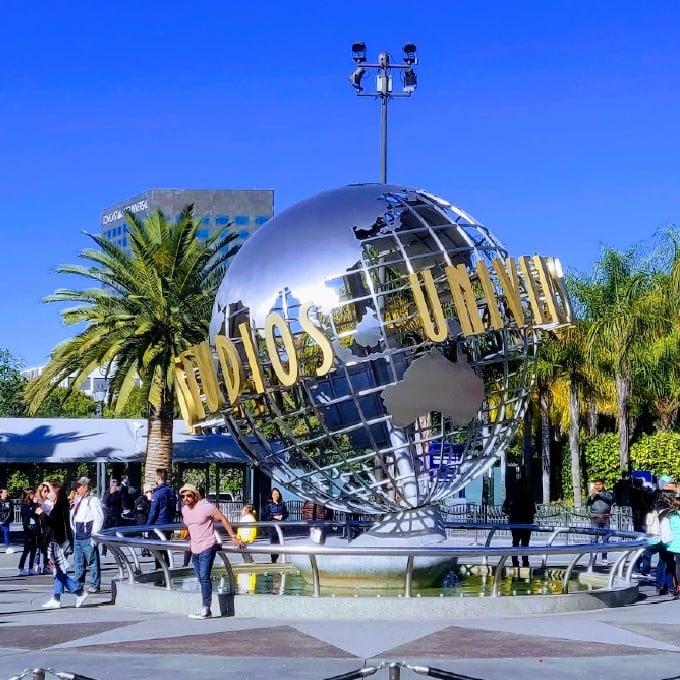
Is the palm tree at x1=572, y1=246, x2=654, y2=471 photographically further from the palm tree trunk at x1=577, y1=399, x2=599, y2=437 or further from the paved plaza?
the paved plaza

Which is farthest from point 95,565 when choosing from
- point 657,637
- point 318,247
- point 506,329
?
Answer: point 657,637

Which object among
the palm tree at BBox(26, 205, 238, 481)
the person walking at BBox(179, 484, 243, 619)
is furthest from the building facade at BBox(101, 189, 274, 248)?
the person walking at BBox(179, 484, 243, 619)

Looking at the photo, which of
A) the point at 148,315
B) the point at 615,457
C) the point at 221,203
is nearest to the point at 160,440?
the point at 148,315

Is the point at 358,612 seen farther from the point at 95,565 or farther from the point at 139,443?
the point at 139,443

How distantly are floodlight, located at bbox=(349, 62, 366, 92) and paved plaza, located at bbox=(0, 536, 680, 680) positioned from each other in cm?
1536

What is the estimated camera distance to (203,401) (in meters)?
13.5

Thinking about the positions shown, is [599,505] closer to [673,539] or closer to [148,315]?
[673,539]

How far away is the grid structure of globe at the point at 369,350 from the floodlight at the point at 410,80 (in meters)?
11.9

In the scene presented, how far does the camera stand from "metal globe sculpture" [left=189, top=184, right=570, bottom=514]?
11.8m

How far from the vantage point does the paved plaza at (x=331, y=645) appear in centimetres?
825

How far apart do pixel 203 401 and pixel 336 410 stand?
1791 millimetres

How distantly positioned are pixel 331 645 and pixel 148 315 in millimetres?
17022

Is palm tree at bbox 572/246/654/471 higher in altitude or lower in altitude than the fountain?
higher

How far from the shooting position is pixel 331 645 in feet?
30.7
